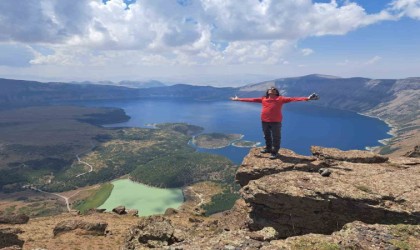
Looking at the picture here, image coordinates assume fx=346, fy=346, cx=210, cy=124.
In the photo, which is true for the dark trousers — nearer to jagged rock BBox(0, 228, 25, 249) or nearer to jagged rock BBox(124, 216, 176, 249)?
jagged rock BBox(124, 216, 176, 249)

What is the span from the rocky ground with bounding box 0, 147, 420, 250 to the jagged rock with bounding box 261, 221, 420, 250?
5 centimetres

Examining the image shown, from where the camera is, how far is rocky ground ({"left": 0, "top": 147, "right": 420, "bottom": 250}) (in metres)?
20.7

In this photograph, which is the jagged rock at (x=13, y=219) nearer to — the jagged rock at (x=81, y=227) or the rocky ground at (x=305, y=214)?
the rocky ground at (x=305, y=214)

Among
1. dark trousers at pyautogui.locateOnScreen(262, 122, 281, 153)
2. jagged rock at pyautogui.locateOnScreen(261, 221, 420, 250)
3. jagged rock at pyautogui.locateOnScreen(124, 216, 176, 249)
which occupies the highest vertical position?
dark trousers at pyautogui.locateOnScreen(262, 122, 281, 153)

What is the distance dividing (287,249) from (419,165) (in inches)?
873

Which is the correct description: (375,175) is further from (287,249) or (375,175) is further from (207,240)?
(207,240)

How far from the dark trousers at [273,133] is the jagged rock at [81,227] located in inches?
876

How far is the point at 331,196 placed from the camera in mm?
26359

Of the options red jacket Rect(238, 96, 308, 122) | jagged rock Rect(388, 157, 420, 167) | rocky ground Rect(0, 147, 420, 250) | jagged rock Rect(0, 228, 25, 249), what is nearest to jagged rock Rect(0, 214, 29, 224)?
rocky ground Rect(0, 147, 420, 250)

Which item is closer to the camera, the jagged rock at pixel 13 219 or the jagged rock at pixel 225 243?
the jagged rock at pixel 225 243

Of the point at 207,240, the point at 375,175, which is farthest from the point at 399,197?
the point at 207,240

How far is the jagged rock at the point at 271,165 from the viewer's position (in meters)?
33.8

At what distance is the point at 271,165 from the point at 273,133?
133 inches

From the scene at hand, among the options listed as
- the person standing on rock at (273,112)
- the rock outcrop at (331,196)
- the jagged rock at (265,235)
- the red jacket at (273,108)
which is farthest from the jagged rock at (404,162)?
the jagged rock at (265,235)
